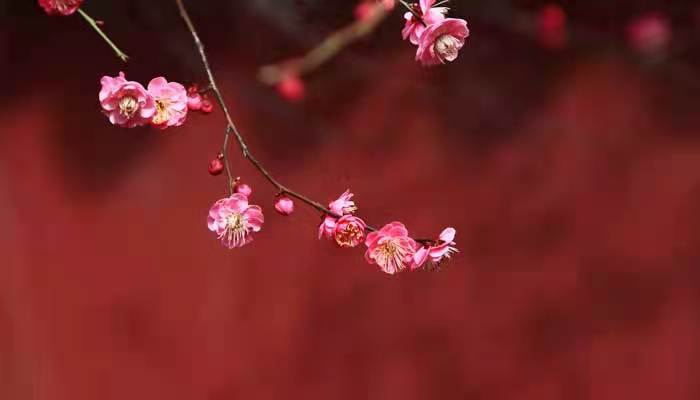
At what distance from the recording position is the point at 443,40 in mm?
705

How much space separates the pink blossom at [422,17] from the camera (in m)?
0.69

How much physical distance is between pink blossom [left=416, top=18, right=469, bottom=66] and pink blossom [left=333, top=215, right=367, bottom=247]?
16 centimetres

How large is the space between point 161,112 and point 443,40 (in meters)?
0.27

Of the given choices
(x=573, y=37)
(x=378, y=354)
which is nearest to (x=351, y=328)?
(x=378, y=354)

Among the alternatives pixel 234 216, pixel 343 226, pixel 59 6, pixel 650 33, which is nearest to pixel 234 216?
pixel 234 216

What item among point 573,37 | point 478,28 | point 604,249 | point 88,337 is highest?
point 573,37

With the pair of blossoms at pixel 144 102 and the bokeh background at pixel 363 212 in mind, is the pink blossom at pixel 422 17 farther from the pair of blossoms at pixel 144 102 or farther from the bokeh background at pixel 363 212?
the bokeh background at pixel 363 212

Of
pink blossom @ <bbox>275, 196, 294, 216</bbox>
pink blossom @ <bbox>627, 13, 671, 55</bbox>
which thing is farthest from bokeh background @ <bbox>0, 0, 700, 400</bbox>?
pink blossom @ <bbox>275, 196, 294, 216</bbox>

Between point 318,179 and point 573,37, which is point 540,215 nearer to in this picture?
point 573,37

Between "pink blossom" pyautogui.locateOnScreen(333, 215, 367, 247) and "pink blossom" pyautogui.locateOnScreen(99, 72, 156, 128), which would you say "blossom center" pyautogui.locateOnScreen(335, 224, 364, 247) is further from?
"pink blossom" pyautogui.locateOnScreen(99, 72, 156, 128)

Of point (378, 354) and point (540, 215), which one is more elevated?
point (540, 215)

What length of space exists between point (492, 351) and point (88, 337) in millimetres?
695

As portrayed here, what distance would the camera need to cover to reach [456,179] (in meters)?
1.35

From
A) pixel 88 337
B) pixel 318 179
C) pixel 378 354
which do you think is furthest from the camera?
pixel 378 354
